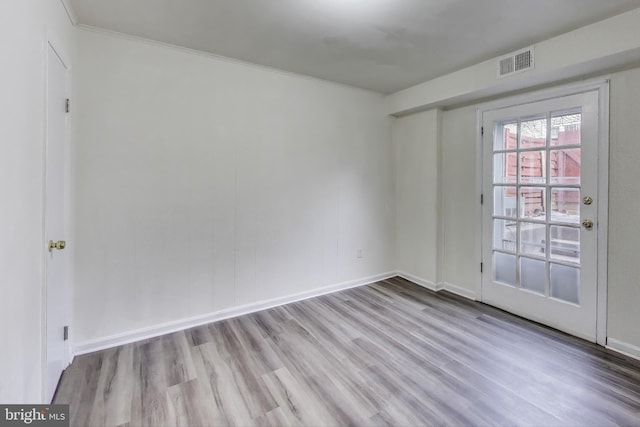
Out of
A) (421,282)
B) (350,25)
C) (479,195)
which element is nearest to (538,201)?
(479,195)

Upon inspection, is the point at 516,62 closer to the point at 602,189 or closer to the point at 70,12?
the point at 602,189

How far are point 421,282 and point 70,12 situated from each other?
4.18 metres

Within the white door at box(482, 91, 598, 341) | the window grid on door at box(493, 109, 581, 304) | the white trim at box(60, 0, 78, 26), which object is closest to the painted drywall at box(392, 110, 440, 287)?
the white door at box(482, 91, 598, 341)

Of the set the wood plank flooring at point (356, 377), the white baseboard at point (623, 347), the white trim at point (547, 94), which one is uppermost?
the white trim at point (547, 94)

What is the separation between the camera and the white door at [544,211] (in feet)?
8.32

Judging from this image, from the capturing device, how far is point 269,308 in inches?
124

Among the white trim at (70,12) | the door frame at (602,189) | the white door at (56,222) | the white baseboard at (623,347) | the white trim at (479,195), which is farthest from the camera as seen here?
the white trim at (479,195)

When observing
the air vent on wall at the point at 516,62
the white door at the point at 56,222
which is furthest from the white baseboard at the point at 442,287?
the white door at the point at 56,222

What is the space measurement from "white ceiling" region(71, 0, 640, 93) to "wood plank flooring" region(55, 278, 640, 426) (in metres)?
2.50

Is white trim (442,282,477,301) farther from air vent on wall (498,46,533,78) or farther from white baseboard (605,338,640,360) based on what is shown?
air vent on wall (498,46,533,78)

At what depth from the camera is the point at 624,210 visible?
7.70 feet

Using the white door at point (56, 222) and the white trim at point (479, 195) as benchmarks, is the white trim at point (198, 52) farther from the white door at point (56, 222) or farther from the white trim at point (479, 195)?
the white trim at point (479, 195)

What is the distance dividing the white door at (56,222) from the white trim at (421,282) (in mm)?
3556

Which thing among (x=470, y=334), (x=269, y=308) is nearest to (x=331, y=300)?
(x=269, y=308)
